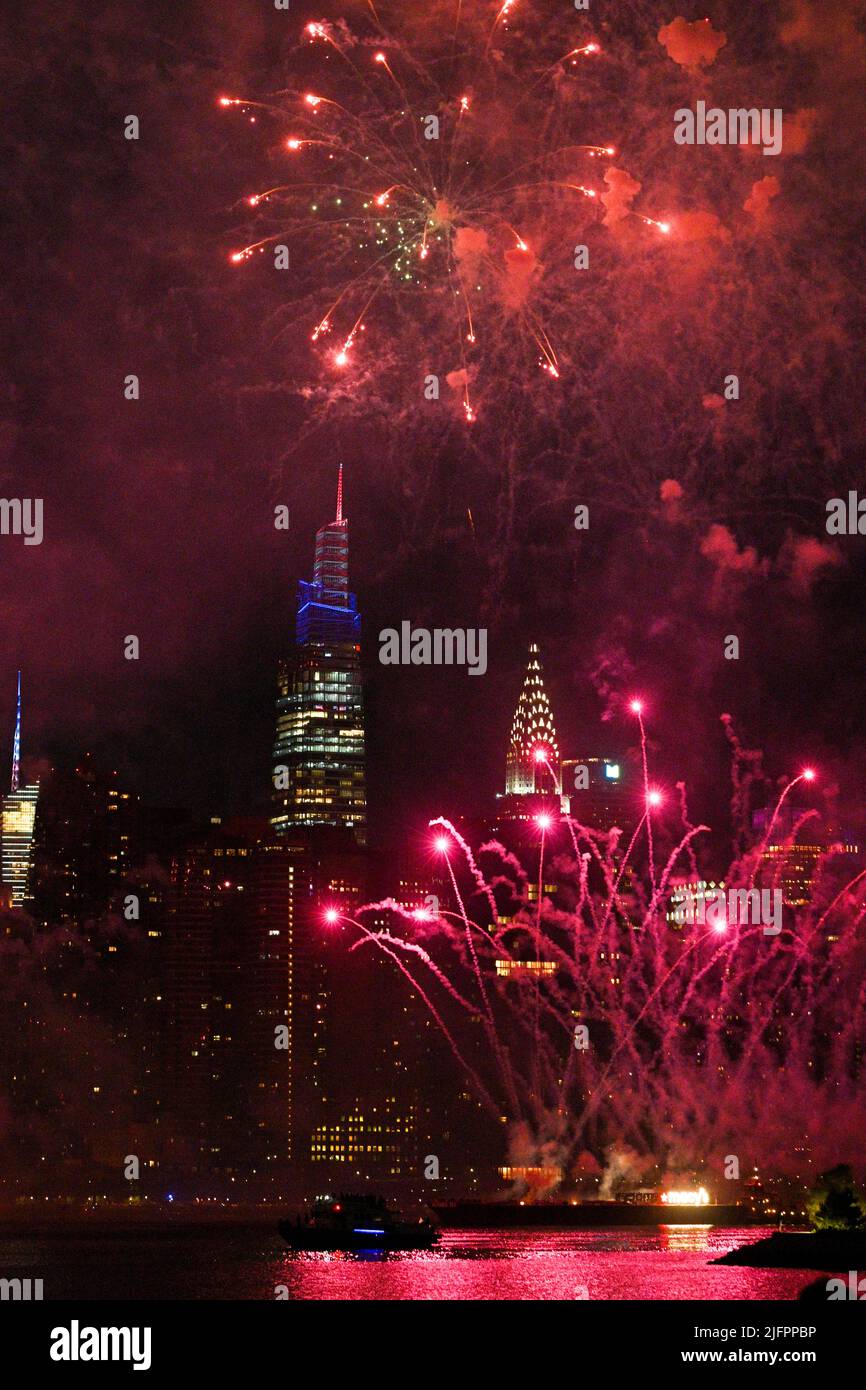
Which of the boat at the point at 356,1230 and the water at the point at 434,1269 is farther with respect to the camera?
the boat at the point at 356,1230

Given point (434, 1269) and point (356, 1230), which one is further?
point (356, 1230)

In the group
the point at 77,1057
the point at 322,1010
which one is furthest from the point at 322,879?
the point at 77,1057

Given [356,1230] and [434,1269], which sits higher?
[356,1230]
